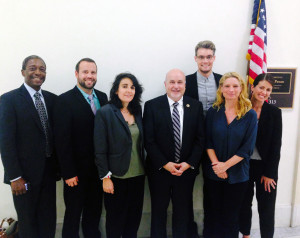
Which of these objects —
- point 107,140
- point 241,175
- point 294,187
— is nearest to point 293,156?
point 294,187

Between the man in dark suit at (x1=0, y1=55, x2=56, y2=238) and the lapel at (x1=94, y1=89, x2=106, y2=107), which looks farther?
the lapel at (x1=94, y1=89, x2=106, y2=107)

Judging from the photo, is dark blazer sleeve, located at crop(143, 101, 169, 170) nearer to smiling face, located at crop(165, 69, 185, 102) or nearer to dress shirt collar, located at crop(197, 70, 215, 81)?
smiling face, located at crop(165, 69, 185, 102)

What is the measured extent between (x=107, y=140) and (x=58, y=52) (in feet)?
3.96

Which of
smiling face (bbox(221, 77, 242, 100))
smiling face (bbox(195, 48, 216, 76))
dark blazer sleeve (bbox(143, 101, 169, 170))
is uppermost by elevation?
smiling face (bbox(195, 48, 216, 76))

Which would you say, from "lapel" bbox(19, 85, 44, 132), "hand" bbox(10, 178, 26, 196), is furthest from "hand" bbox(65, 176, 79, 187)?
"lapel" bbox(19, 85, 44, 132)

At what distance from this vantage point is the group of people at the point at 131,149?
197cm

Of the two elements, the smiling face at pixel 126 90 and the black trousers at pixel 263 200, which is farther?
the black trousers at pixel 263 200

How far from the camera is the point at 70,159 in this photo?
203 centimetres

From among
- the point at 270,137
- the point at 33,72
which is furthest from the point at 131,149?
the point at 270,137

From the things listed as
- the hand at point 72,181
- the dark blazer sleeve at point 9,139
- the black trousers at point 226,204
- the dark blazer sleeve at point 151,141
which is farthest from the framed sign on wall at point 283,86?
the dark blazer sleeve at point 9,139

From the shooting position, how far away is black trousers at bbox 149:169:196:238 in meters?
2.18

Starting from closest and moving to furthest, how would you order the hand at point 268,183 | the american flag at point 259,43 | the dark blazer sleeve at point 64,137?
1. the dark blazer sleeve at point 64,137
2. the hand at point 268,183
3. the american flag at point 259,43

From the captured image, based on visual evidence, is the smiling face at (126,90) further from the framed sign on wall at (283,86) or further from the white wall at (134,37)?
the framed sign on wall at (283,86)

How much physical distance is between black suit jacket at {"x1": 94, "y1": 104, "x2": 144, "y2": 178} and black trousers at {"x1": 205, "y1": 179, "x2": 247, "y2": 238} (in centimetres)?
86
